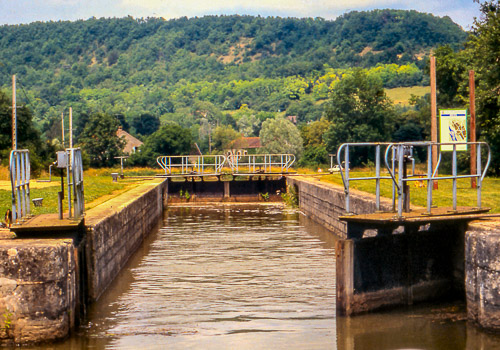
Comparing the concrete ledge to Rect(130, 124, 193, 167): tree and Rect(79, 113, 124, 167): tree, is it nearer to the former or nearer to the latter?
Rect(79, 113, 124, 167): tree

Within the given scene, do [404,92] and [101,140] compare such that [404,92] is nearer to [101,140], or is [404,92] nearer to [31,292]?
[101,140]

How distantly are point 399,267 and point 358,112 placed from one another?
52.5 m

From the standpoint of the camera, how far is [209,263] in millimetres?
16531

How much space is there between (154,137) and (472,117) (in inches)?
1936

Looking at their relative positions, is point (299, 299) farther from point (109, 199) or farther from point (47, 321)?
point (109, 199)

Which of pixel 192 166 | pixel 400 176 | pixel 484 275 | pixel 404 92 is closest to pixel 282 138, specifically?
pixel 192 166

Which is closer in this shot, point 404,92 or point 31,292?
point 31,292

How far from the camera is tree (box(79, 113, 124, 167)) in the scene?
63.3 m

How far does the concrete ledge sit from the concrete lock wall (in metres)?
1.46

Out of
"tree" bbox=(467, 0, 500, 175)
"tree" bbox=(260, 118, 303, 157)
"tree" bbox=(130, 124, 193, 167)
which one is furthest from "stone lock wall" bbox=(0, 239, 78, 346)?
"tree" bbox=(260, 118, 303, 157)

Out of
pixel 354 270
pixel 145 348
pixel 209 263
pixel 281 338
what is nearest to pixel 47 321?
pixel 145 348

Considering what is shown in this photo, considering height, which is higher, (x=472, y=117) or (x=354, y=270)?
(x=472, y=117)

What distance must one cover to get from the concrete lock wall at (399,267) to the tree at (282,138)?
2903 inches

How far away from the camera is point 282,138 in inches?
3469
